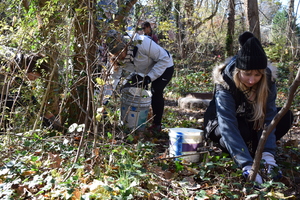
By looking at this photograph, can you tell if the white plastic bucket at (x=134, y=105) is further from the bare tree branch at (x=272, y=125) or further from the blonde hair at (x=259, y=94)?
the bare tree branch at (x=272, y=125)

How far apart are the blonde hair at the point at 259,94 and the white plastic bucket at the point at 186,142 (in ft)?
1.70

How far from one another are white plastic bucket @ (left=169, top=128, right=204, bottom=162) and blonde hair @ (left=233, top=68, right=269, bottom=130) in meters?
0.52

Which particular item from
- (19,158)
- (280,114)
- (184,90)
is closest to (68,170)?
(19,158)

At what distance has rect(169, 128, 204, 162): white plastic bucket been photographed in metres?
2.82

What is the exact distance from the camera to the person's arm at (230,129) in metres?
2.41

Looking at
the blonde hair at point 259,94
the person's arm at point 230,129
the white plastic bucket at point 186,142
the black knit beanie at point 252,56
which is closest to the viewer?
the person's arm at point 230,129

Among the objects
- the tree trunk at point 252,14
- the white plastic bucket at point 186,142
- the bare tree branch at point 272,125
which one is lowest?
the white plastic bucket at point 186,142

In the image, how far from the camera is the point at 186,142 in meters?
2.82

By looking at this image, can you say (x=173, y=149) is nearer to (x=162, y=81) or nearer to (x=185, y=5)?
(x=162, y=81)

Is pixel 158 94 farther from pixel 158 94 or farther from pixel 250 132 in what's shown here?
pixel 250 132

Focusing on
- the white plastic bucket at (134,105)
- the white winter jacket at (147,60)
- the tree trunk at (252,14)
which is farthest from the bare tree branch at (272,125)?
the tree trunk at (252,14)

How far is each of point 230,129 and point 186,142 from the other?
43 cm

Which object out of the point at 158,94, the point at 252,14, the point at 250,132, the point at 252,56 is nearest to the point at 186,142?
the point at 250,132

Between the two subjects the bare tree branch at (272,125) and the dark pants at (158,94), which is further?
the dark pants at (158,94)
